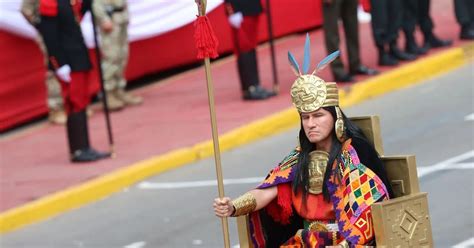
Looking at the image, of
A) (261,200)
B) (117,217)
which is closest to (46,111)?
(117,217)

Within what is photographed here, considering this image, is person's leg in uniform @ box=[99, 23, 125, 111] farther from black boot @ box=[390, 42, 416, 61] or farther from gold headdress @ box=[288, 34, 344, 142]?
gold headdress @ box=[288, 34, 344, 142]

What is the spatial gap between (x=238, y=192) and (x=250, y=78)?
374cm

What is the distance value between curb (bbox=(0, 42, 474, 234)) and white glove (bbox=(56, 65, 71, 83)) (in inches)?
43.6

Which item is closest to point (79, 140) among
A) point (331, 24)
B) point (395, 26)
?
point (331, 24)

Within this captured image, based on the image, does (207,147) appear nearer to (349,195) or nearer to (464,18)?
(464,18)

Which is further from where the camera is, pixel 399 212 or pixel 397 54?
pixel 397 54

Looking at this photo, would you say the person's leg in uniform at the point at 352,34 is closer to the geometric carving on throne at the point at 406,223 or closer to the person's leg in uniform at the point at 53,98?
the person's leg in uniform at the point at 53,98

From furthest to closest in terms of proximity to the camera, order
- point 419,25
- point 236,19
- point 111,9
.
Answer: point 419,25 → point 111,9 → point 236,19

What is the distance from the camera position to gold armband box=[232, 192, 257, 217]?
271 inches

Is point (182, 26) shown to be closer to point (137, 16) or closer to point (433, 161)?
point (137, 16)

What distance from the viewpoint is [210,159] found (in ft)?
43.0

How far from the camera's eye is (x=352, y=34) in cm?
1554

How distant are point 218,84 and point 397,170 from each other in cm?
977

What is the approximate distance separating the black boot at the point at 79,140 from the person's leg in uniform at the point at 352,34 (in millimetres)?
3788
